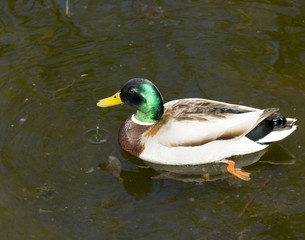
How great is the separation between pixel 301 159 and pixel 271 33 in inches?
117

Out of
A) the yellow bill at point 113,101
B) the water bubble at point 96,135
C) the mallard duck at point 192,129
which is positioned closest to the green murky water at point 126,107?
the water bubble at point 96,135

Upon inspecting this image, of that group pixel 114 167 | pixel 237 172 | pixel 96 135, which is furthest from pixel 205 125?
pixel 96 135

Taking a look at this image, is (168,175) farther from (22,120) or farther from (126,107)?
(22,120)

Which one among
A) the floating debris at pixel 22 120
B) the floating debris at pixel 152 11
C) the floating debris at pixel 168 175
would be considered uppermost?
the floating debris at pixel 152 11

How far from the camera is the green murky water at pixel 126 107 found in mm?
5891

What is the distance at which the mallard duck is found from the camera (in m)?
6.57

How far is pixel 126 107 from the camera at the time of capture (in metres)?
7.71

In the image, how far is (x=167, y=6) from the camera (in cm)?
969

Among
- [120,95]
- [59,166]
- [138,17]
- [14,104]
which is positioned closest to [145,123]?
[120,95]

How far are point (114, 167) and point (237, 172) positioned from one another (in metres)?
1.46

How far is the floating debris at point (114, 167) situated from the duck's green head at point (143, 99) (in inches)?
24.2

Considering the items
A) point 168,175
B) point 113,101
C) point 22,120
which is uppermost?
point 113,101

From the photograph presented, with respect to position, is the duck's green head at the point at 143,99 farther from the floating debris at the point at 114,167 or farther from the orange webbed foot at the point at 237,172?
the orange webbed foot at the point at 237,172

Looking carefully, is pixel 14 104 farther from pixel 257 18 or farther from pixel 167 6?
pixel 257 18
